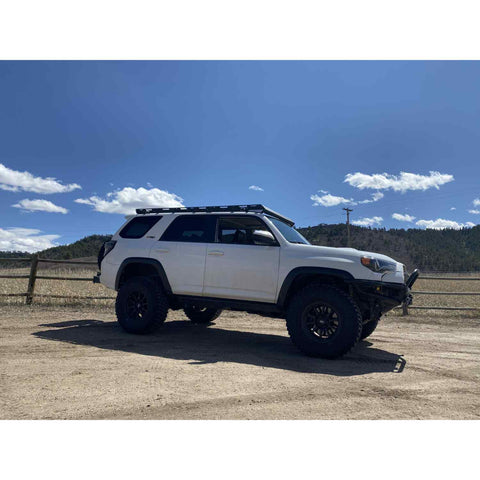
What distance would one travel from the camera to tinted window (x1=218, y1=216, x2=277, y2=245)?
5506 millimetres

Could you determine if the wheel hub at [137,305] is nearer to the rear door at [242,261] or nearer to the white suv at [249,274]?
the white suv at [249,274]

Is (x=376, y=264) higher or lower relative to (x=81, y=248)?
lower

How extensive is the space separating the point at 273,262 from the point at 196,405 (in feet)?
8.72

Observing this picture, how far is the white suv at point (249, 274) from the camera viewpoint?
480cm

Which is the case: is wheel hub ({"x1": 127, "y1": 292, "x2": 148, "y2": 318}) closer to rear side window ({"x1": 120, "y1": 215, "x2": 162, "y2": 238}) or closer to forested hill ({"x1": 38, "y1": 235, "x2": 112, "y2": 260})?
rear side window ({"x1": 120, "y1": 215, "x2": 162, "y2": 238})

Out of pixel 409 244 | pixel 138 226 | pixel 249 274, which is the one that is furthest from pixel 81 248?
pixel 409 244


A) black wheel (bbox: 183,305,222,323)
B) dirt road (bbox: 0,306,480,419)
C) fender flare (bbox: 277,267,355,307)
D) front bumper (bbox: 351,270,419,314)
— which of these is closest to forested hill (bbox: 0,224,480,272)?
black wheel (bbox: 183,305,222,323)

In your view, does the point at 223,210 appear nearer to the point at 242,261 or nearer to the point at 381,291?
the point at 242,261

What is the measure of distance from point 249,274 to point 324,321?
4.33 ft

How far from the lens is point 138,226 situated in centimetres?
663

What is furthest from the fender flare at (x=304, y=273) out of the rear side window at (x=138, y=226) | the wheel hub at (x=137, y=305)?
the rear side window at (x=138, y=226)

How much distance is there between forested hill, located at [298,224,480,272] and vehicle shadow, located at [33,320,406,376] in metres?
81.1

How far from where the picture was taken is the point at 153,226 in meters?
6.41

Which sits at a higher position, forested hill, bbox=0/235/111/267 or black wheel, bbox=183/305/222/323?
forested hill, bbox=0/235/111/267
